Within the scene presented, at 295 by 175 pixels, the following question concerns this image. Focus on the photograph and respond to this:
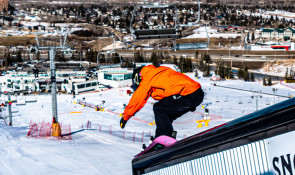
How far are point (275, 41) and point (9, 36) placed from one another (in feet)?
256

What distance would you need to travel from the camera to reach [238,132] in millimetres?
2732

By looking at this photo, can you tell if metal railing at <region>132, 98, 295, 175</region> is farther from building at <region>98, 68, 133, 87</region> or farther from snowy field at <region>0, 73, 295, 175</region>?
building at <region>98, 68, 133, 87</region>

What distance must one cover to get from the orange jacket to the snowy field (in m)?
2.73

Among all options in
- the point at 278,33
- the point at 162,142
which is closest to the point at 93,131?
the point at 162,142

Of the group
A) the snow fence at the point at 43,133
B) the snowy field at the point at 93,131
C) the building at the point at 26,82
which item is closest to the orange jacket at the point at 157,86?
the snowy field at the point at 93,131

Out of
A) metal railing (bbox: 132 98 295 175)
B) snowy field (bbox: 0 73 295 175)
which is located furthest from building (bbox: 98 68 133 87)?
metal railing (bbox: 132 98 295 175)

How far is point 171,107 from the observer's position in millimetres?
4367

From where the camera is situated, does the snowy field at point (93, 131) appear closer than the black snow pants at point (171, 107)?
No

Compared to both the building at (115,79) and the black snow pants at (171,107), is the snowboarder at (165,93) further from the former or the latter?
the building at (115,79)

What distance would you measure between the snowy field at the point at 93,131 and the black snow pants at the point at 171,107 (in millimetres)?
2469

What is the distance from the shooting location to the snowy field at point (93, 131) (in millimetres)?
6910

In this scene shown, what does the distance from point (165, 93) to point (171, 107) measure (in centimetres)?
20

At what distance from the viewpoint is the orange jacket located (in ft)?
13.7

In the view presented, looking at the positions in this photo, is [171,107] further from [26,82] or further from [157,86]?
[26,82]
